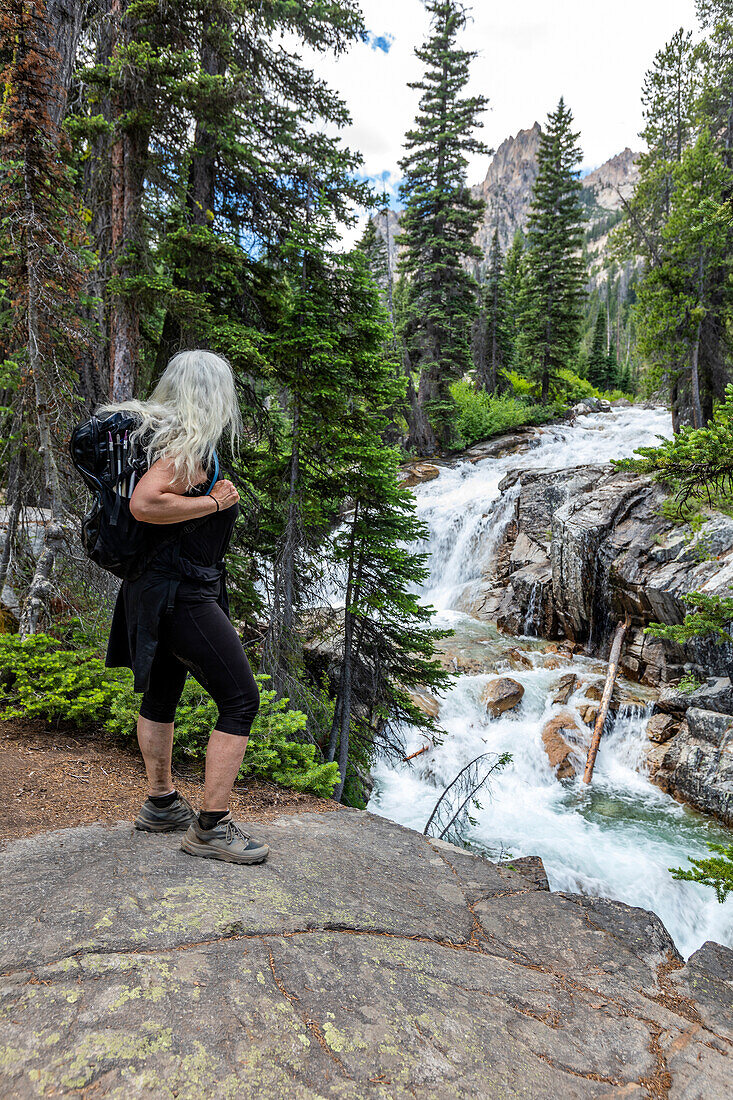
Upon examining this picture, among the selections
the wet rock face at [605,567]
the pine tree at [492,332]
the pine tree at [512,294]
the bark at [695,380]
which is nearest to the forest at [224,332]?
the wet rock face at [605,567]

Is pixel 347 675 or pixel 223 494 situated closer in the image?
pixel 223 494

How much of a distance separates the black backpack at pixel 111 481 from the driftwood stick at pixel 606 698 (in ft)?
29.6

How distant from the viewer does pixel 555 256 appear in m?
30.1

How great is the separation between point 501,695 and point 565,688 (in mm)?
1438

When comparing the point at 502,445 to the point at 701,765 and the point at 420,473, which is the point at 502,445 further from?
the point at 701,765

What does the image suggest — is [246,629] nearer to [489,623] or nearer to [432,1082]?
[432,1082]

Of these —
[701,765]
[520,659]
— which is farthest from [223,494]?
[520,659]

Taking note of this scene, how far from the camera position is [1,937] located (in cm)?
199

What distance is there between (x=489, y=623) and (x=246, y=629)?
27.4 ft

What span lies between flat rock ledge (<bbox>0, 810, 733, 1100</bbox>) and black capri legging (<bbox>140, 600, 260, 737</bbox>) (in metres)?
0.78

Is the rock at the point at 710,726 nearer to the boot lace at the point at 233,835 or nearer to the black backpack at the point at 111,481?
the boot lace at the point at 233,835

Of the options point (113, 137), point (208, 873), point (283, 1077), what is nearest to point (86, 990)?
point (283, 1077)

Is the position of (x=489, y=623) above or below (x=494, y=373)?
below

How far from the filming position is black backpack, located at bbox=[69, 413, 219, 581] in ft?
8.32
